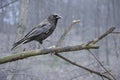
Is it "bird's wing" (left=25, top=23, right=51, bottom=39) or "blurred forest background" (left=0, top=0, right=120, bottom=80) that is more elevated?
"bird's wing" (left=25, top=23, right=51, bottom=39)

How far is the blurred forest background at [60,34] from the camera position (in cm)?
1020

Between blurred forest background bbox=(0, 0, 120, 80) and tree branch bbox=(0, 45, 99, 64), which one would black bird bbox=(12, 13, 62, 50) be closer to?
tree branch bbox=(0, 45, 99, 64)

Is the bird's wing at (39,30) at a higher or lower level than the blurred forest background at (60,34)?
higher

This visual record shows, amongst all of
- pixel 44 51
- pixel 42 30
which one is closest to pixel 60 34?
pixel 42 30

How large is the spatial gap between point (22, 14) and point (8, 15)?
2809cm

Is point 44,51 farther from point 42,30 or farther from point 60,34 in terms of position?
point 60,34

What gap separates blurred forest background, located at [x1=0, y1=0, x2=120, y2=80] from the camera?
10195 millimetres

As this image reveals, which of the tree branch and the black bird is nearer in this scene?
the tree branch

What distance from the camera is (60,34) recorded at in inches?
855

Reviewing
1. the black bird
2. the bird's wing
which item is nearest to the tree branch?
the black bird

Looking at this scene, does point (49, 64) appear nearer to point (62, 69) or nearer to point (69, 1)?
point (62, 69)

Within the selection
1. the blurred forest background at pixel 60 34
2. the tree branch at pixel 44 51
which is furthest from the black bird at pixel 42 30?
the blurred forest background at pixel 60 34

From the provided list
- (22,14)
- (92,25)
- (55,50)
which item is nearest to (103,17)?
(92,25)

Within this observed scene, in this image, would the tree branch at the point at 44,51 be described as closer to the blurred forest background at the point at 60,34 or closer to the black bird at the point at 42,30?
the blurred forest background at the point at 60,34
